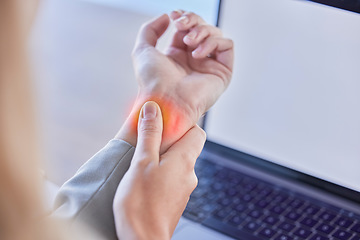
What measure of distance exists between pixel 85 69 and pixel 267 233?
0.79m

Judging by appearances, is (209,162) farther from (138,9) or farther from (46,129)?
(138,9)

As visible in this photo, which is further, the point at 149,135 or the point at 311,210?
the point at 311,210

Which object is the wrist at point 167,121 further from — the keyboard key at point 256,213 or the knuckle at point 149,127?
the keyboard key at point 256,213

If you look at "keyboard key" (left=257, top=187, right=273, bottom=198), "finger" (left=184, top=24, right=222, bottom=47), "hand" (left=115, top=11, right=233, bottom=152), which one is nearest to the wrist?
"hand" (left=115, top=11, right=233, bottom=152)

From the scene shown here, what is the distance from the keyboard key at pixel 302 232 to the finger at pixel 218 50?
0.29 meters

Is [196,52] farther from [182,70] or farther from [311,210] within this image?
[311,210]

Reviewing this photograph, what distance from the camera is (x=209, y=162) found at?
0.92m

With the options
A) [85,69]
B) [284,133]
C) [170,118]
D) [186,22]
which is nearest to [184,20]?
[186,22]

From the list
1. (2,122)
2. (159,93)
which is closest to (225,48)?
(159,93)

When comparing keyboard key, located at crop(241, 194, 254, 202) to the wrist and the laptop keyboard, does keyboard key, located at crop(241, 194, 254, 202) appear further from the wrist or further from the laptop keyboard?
the wrist

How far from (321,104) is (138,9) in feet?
2.69

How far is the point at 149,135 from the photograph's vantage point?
0.60 meters

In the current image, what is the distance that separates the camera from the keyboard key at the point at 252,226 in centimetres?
74

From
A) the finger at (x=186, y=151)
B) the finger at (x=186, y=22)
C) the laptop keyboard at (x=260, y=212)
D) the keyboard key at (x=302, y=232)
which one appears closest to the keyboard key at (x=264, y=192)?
the laptop keyboard at (x=260, y=212)
